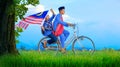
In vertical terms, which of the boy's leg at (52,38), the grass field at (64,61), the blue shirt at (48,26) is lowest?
the grass field at (64,61)

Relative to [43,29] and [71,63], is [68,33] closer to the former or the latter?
[43,29]

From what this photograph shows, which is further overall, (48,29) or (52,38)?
(52,38)

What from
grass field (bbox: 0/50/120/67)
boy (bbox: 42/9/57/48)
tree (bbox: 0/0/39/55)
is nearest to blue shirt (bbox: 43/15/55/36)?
boy (bbox: 42/9/57/48)

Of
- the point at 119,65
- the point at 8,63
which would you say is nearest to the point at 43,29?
the point at 8,63

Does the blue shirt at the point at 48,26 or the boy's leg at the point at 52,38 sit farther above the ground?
the blue shirt at the point at 48,26

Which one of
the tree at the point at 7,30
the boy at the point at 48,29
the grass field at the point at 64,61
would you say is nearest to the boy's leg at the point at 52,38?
the boy at the point at 48,29

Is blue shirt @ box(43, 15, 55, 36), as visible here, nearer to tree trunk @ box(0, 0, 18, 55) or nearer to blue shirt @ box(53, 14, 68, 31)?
blue shirt @ box(53, 14, 68, 31)

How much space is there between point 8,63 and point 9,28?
3.02 meters

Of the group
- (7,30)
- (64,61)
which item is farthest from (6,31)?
(64,61)

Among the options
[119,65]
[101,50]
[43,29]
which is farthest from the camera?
[101,50]

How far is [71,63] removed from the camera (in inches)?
758

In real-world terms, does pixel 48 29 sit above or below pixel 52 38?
above

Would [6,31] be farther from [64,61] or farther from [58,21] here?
[64,61]

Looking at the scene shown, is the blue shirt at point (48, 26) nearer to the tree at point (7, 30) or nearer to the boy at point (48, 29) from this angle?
the boy at point (48, 29)
